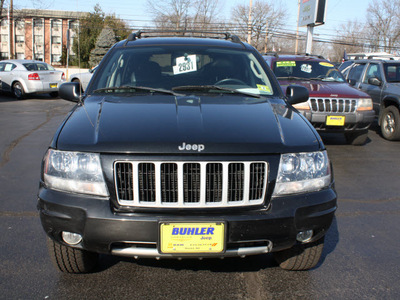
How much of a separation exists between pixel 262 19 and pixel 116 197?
199 feet

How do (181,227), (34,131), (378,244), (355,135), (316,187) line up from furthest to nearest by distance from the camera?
1. (34,131)
2. (355,135)
3. (378,244)
4. (316,187)
5. (181,227)

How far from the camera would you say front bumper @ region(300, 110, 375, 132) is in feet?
24.3

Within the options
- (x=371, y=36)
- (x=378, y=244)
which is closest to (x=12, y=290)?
(x=378, y=244)

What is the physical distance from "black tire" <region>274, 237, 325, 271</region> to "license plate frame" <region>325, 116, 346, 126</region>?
4.83m

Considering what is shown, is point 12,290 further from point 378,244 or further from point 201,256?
point 378,244

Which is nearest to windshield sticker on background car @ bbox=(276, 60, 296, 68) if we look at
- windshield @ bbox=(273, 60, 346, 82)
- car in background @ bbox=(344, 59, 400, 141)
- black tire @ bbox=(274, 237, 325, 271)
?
windshield @ bbox=(273, 60, 346, 82)

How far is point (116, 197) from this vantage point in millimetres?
2424

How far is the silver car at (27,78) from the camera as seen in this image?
15.9 m

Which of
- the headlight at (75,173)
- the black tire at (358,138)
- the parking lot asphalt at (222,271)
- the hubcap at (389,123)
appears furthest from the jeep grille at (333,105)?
the headlight at (75,173)

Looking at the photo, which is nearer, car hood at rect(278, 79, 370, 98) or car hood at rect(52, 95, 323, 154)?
car hood at rect(52, 95, 323, 154)

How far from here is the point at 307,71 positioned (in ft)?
29.1

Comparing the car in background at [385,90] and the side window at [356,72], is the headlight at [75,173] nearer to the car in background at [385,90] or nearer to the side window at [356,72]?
the car in background at [385,90]

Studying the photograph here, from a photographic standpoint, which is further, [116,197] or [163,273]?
→ [163,273]

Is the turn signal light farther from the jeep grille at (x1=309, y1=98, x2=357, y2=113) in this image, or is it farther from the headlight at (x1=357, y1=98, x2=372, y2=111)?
the headlight at (x1=357, y1=98, x2=372, y2=111)
